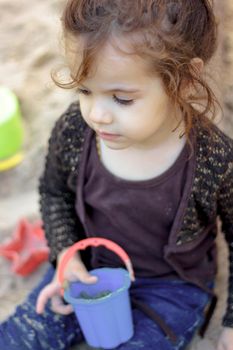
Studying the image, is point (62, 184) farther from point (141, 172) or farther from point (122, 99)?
point (122, 99)

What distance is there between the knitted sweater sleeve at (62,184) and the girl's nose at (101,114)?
10.2 inches

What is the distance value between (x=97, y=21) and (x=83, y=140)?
36 centimetres

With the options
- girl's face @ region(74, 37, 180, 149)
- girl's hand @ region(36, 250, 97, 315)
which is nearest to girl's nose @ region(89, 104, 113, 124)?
girl's face @ region(74, 37, 180, 149)

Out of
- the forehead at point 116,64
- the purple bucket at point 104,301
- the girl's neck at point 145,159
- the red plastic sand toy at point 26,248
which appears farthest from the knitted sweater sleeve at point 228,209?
the red plastic sand toy at point 26,248

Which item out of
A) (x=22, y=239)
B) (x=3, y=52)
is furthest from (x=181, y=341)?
(x=3, y=52)

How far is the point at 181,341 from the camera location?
53.6 inches

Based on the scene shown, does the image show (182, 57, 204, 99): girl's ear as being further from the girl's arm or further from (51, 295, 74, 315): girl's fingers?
(51, 295, 74, 315): girl's fingers

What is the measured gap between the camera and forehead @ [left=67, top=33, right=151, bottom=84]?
→ 102cm

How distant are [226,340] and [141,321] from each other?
182 millimetres

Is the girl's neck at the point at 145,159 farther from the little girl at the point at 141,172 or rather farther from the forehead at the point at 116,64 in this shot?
the forehead at the point at 116,64

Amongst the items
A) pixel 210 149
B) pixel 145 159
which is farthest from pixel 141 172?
pixel 210 149

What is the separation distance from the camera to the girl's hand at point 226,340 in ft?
4.46

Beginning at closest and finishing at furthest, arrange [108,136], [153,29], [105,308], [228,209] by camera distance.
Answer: [153,29] < [108,136] < [105,308] < [228,209]

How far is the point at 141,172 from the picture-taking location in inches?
50.5
